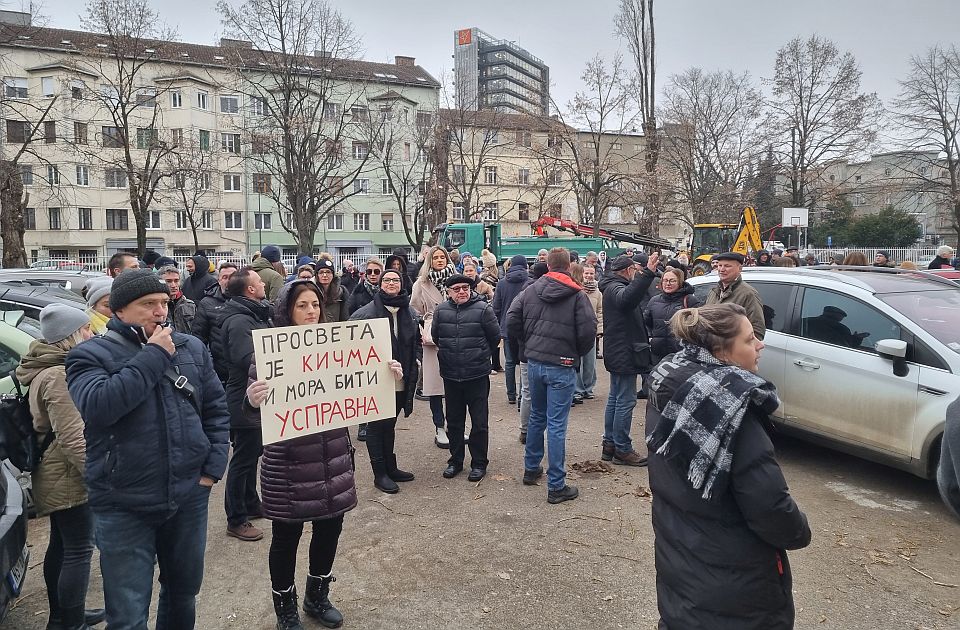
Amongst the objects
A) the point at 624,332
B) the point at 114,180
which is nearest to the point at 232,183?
the point at 114,180

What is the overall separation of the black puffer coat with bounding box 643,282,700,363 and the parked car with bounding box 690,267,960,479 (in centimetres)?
97

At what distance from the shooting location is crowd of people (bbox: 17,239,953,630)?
2238 mm

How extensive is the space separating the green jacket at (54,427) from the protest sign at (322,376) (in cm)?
93

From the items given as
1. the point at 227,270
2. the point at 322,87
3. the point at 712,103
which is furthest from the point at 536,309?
the point at 712,103

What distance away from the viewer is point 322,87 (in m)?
30.8

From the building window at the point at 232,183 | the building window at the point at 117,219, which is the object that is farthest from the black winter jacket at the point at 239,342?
the building window at the point at 117,219

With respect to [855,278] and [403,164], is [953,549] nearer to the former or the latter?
[855,278]

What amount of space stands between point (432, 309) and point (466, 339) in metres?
1.73

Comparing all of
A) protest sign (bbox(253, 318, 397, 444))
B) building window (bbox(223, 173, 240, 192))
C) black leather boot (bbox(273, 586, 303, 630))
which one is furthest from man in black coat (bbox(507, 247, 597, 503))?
building window (bbox(223, 173, 240, 192))

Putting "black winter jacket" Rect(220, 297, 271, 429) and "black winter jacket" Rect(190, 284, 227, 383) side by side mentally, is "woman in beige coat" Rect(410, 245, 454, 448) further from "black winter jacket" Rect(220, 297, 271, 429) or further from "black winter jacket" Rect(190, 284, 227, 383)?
"black winter jacket" Rect(220, 297, 271, 429)

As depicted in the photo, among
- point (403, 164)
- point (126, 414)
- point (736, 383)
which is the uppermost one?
point (403, 164)

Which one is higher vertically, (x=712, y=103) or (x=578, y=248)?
(x=712, y=103)

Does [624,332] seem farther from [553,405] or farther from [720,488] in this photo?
[720,488]

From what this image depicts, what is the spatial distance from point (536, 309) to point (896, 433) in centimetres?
319
